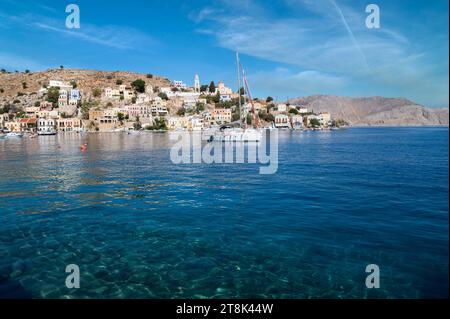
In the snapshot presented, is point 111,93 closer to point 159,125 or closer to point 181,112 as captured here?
point 181,112

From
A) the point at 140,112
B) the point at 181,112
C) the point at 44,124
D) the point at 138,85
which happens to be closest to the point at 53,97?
the point at 44,124

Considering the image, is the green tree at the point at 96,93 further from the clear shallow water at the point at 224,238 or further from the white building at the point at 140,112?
the clear shallow water at the point at 224,238

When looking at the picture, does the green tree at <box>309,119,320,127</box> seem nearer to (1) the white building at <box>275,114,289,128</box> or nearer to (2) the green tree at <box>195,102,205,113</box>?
(1) the white building at <box>275,114,289,128</box>

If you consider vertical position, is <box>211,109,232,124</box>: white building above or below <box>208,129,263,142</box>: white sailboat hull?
above

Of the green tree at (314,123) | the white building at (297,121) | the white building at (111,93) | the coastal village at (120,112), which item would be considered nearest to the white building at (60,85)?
the coastal village at (120,112)

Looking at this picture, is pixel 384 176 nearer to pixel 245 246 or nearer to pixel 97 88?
pixel 245 246

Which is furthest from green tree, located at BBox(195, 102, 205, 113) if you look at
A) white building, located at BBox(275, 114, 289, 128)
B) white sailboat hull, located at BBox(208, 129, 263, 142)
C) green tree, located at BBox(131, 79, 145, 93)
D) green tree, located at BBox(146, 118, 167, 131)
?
white sailboat hull, located at BBox(208, 129, 263, 142)
